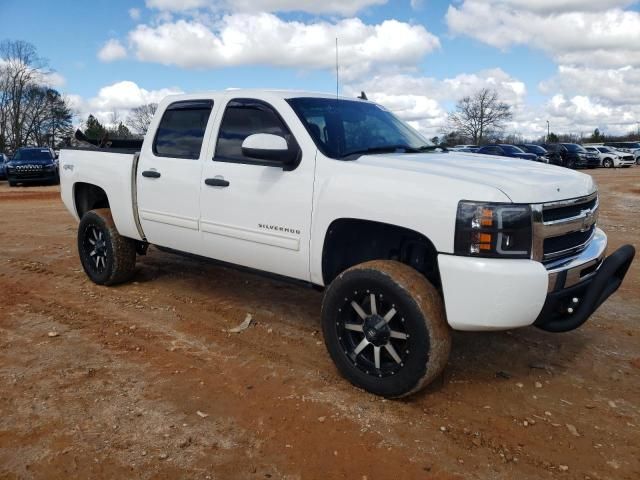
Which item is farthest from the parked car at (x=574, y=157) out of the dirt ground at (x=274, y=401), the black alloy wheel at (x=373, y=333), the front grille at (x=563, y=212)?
the black alloy wheel at (x=373, y=333)

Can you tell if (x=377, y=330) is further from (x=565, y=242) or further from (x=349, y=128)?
(x=349, y=128)

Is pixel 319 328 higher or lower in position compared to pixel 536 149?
lower

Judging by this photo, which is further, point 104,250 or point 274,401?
point 104,250

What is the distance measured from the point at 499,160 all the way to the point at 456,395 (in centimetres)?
171

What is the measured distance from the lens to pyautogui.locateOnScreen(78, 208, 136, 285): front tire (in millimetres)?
5664

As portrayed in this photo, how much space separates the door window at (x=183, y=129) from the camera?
15.3ft

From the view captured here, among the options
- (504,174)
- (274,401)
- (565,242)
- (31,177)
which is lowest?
(274,401)

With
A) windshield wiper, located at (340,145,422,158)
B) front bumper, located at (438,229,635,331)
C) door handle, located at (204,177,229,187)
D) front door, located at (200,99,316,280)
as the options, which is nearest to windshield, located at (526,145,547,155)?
windshield wiper, located at (340,145,422,158)

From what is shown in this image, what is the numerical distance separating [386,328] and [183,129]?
2652 millimetres

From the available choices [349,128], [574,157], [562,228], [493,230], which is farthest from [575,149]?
[493,230]

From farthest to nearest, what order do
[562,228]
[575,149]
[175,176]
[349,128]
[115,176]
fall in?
[575,149], [115,176], [175,176], [349,128], [562,228]

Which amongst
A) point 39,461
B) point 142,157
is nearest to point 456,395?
point 39,461

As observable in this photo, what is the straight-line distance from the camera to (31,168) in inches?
840

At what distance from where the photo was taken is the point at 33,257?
24.6 ft
